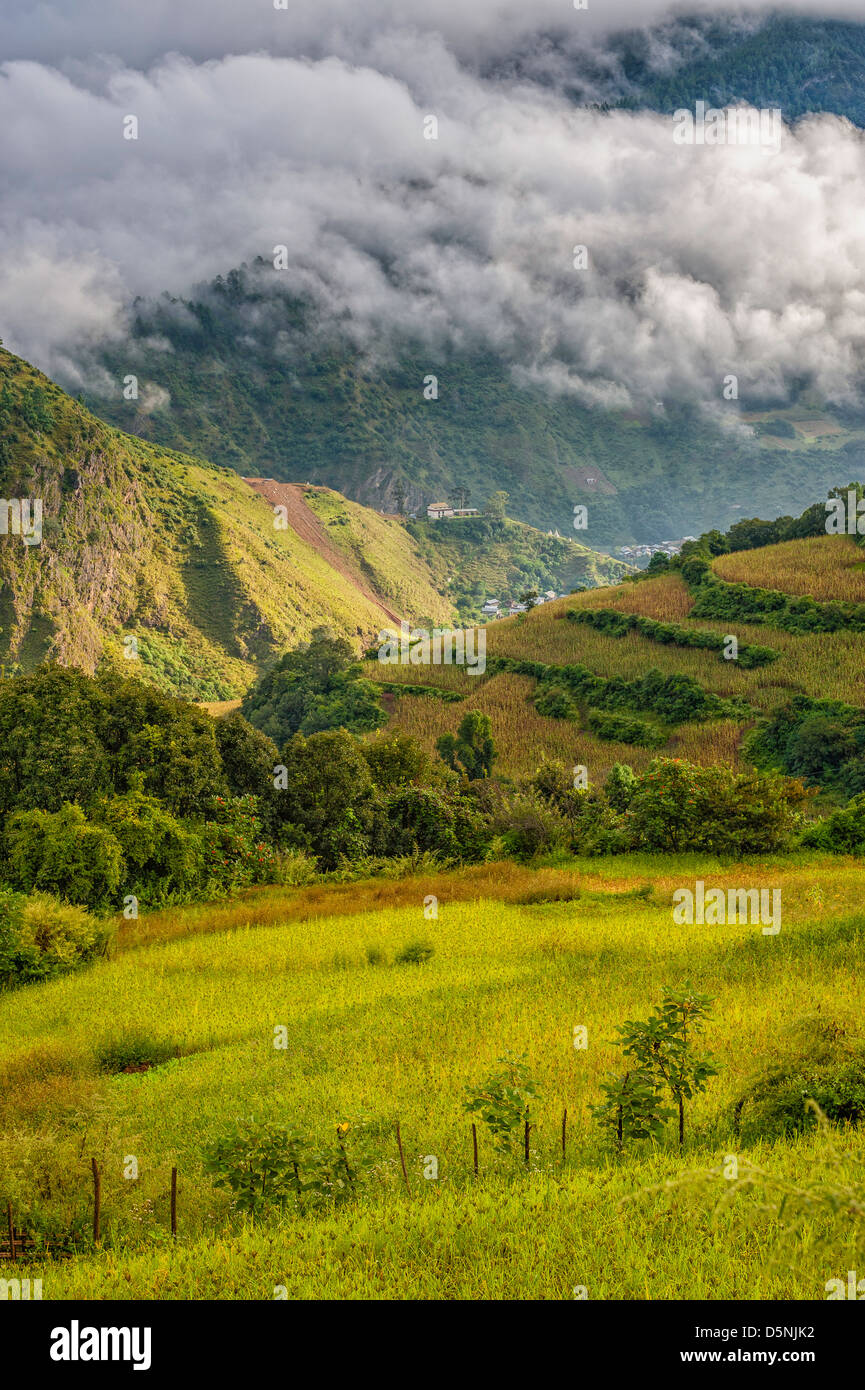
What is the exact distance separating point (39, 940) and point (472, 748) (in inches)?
1230

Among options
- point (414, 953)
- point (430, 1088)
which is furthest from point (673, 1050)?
point (414, 953)

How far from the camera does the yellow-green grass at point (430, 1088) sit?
545cm

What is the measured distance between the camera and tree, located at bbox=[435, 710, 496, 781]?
47000mm

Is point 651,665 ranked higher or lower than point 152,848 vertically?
higher

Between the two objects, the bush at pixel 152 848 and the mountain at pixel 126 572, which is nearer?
the bush at pixel 152 848

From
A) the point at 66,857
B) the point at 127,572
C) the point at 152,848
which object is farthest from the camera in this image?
the point at 127,572

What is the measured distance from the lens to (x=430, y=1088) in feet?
32.7

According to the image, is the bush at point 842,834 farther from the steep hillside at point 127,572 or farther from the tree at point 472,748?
the steep hillside at point 127,572

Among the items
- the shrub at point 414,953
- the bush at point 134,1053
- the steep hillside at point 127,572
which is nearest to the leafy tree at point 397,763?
the shrub at point 414,953

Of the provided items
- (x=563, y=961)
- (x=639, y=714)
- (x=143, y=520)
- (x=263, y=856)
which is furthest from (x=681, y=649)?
(x=143, y=520)

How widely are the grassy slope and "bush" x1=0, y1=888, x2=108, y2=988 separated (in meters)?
32.5

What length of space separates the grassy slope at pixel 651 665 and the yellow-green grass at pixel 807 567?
10cm

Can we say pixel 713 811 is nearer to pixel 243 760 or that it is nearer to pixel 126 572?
pixel 243 760
